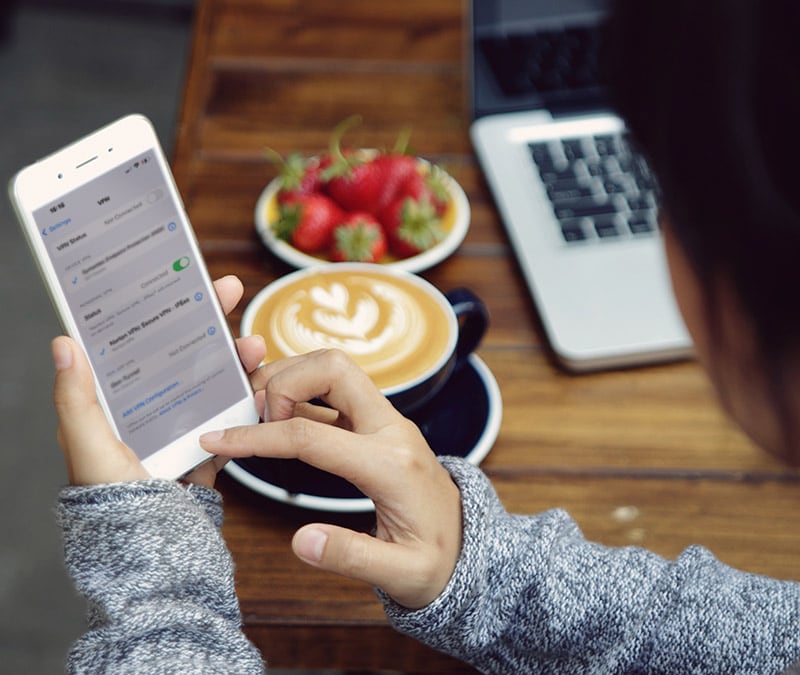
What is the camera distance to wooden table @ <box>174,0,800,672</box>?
68cm

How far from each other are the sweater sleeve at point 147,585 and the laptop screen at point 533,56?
0.62 metres

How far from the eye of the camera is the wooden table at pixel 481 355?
68 centimetres

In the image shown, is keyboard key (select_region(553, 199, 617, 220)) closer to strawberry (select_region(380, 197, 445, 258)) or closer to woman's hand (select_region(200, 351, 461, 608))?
strawberry (select_region(380, 197, 445, 258))

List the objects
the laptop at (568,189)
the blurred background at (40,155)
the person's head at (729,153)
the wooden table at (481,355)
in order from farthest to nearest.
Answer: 1. the blurred background at (40,155)
2. the laptop at (568,189)
3. the wooden table at (481,355)
4. the person's head at (729,153)

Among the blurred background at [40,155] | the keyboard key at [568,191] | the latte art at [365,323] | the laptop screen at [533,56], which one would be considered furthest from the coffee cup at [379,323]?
the blurred background at [40,155]

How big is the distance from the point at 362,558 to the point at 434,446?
0.17 metres

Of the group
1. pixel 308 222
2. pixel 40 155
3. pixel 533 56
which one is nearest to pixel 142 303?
pixel 308 222

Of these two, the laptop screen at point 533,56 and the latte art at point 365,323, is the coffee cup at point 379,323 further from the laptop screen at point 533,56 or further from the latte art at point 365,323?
the laptop screen at point 533,56

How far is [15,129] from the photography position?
7.89 ft

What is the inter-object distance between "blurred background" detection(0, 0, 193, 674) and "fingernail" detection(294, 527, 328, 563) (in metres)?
0.67

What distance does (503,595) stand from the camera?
25.1 inches

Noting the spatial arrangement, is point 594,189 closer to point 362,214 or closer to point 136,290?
point 362,214

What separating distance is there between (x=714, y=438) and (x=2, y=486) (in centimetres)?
129

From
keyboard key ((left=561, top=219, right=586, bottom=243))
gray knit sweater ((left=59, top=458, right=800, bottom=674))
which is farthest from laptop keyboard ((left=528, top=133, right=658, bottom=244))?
gray knit sweater ((left=59, top=458, right=800, bottom=674))
